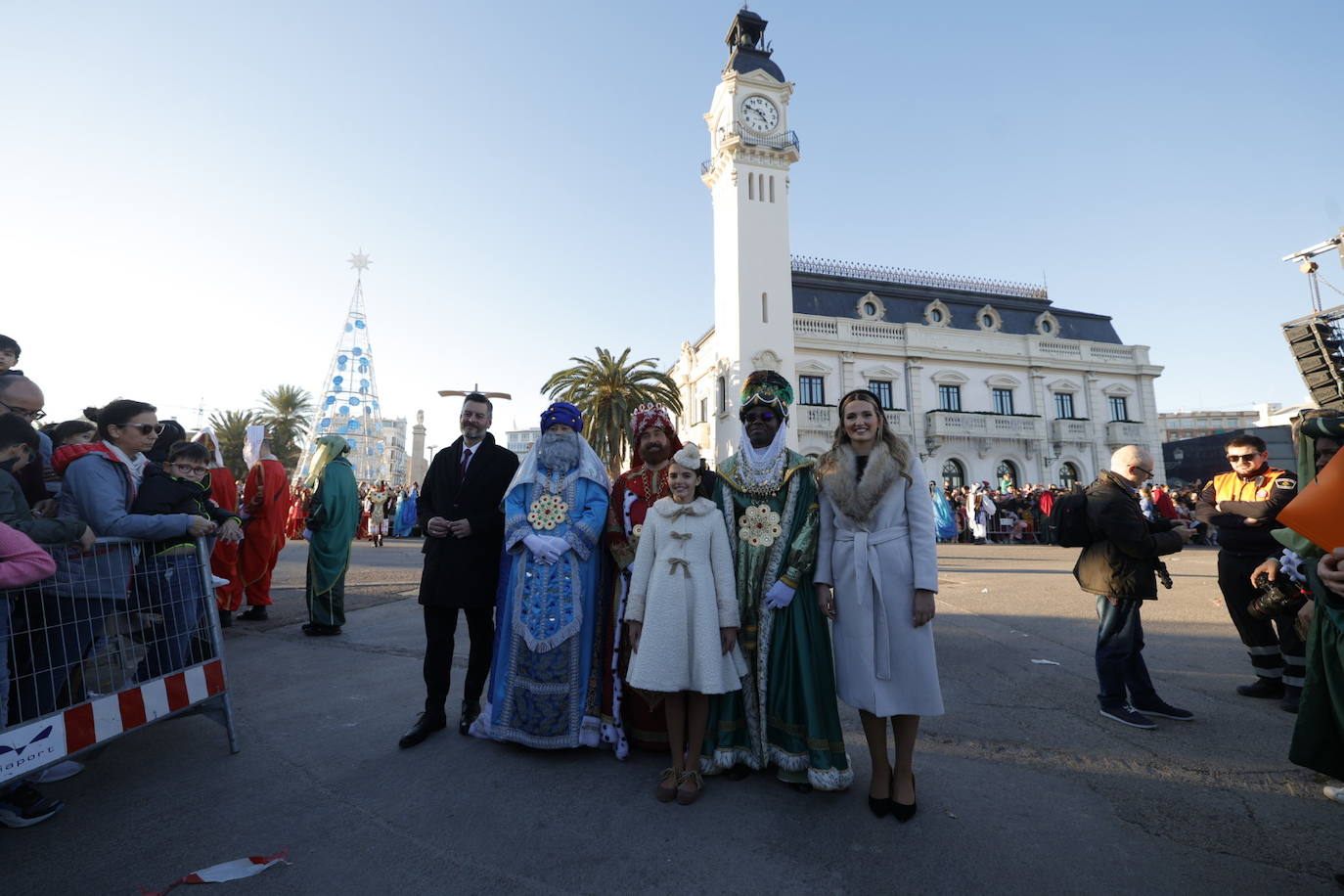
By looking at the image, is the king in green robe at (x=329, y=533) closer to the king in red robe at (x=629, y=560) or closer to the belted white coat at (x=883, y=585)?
the king in red robe at (x=629, y=560)

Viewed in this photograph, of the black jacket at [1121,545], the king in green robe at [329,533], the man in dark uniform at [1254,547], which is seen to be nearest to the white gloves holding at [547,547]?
the black jacket at [1121,545]

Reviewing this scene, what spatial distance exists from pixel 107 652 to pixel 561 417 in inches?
108

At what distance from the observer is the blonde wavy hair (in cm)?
311

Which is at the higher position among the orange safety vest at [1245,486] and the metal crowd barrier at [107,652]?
the orange safety vest at [1245,486]

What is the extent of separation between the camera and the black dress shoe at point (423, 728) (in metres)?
3.65

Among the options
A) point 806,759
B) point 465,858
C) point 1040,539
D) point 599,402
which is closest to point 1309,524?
point 806,759

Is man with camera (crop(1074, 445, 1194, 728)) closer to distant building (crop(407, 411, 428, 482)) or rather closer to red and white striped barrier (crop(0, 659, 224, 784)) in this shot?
red and white striped barrier (crop(0, 659, 224, 784))

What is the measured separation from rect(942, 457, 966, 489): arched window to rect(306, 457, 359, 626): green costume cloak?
29.9 m

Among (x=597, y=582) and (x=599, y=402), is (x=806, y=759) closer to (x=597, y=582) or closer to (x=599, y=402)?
(x=597, y=582)

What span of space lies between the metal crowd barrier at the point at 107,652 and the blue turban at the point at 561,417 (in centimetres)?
221

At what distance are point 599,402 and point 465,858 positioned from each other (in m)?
24.1

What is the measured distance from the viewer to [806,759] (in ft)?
10.3

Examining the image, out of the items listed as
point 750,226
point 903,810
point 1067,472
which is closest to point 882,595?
point 903,810

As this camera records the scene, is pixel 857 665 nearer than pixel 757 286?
Yes
